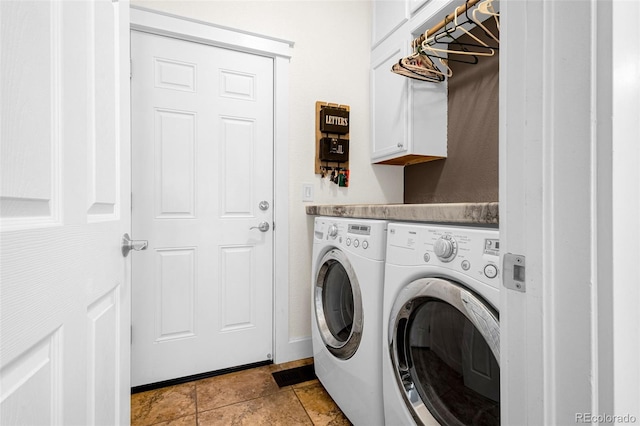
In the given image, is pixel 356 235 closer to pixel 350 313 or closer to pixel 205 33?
pixel 350 313

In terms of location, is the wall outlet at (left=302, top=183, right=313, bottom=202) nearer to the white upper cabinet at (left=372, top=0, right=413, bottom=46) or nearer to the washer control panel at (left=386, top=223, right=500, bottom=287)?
the washer control panel at (left=386, top=223, right=500, bottom=287)

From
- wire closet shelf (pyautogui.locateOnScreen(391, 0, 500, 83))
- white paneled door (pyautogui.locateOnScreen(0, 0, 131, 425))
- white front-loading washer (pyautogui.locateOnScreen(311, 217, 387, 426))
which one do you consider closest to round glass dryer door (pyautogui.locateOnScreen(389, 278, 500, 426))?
white front-loading washer (pyautogui.locateOnScreen(311, 217, 387, 426))

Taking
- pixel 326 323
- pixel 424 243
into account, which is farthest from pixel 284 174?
pixel 424 243

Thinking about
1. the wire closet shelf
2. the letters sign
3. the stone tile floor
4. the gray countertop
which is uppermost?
the wire closet shelf

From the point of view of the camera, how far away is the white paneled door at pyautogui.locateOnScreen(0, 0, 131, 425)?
1.27ft

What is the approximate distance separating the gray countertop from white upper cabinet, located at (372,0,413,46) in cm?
129

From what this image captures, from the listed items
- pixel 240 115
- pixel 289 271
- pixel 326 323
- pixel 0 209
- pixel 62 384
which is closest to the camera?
pixel 0 209

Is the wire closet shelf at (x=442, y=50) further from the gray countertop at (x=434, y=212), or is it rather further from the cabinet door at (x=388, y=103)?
the gray countertop at (x=434, y=212)

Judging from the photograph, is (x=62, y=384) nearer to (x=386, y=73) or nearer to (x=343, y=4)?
(x=386, y=73)

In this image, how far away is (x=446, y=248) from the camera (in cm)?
85

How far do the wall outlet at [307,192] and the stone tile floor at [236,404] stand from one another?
109 centimetres

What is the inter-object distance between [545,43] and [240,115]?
1688 millimetres

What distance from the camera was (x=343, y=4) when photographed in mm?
2111

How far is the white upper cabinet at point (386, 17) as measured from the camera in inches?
73.6
